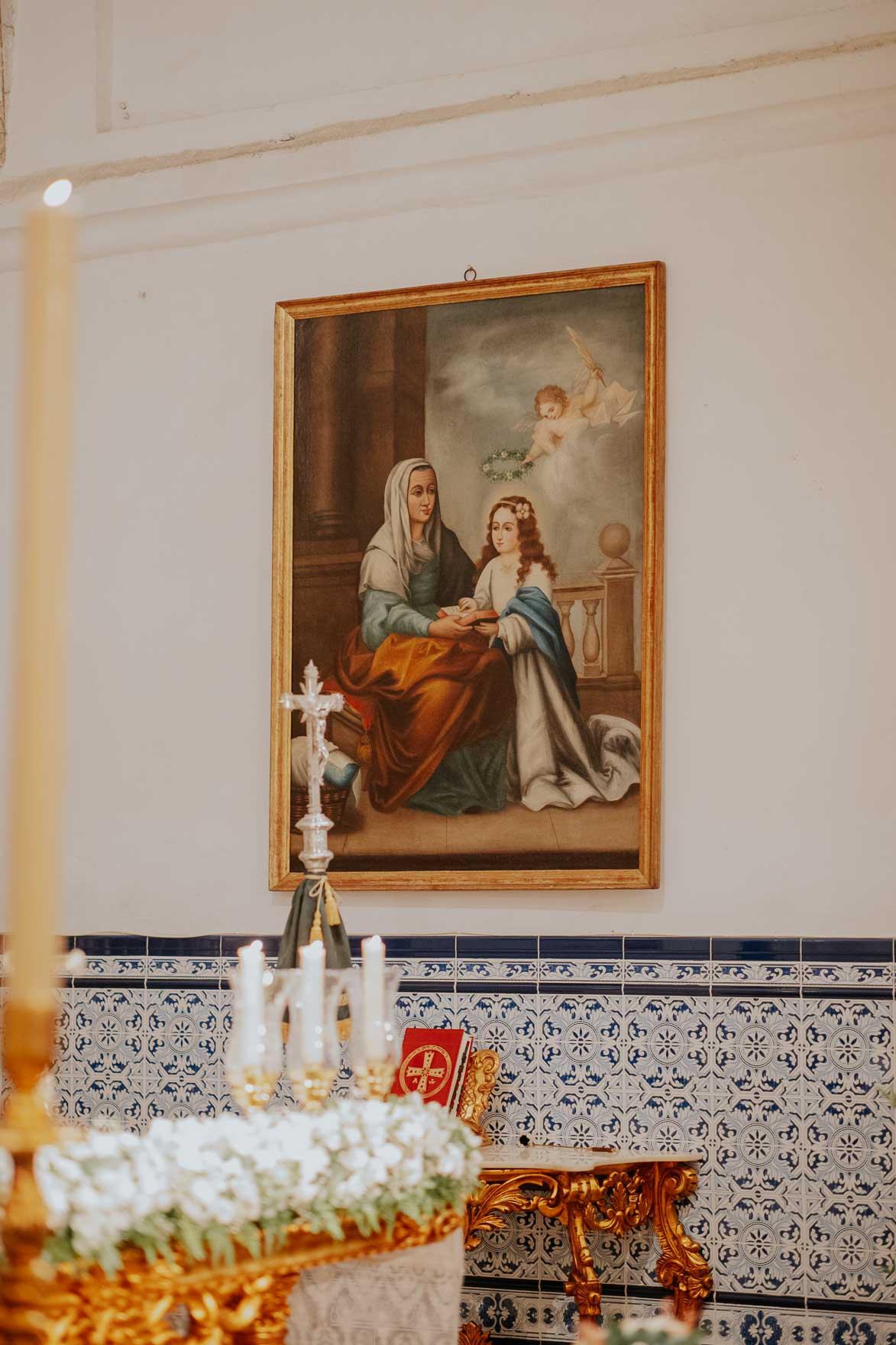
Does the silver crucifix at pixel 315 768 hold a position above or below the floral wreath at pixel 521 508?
below

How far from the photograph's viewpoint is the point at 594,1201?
5.97 m

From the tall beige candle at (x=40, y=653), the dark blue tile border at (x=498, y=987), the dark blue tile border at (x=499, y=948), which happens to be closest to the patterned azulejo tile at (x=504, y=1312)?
the dark blue tile border at (x=498, y=987)

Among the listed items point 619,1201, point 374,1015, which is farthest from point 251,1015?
point 619,1201

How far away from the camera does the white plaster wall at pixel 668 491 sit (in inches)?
251

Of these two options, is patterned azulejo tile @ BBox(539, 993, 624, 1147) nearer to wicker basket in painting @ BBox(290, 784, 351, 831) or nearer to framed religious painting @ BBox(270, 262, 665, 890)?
framed religious painting @ BBox(270, 262, 665, 890)

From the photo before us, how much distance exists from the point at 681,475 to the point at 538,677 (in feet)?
3.39

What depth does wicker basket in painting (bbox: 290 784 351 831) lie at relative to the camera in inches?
273

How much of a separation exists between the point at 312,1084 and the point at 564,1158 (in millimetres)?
2763

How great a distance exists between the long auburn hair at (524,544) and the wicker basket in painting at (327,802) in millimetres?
1122

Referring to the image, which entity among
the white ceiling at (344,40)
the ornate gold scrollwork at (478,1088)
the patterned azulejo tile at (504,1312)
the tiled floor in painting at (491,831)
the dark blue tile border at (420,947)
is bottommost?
the patterned azulejo tile at (504,1312)

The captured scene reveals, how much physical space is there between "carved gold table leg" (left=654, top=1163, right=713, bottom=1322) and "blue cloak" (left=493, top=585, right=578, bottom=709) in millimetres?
1899

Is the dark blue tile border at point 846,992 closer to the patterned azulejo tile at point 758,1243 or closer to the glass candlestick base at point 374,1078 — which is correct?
the patterned azulejo tile at point 758,1243

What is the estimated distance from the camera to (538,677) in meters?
6.72

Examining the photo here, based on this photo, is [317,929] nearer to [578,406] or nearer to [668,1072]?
[668,1072]
